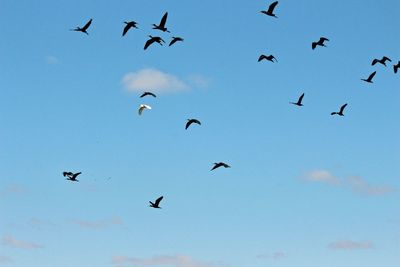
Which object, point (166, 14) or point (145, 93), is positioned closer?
point (166, 14)

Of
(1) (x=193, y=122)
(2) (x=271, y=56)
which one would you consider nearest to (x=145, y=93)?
(1) (x=193, y=122)

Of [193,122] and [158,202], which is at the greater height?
[193,122]

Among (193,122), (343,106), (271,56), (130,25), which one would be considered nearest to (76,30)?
(130,25)

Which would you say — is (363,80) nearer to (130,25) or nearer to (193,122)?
(193,122)

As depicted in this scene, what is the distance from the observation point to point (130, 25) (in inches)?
2872

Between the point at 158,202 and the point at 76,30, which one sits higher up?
the point at 76,30

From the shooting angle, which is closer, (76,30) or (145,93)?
(76,30)

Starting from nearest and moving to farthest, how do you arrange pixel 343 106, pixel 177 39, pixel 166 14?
pixel 166 14
pixel 177 39
pixel 343 106

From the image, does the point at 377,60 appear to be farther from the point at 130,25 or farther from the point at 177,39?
the point at 130,25

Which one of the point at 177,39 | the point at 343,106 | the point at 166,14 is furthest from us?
the point at 343,106

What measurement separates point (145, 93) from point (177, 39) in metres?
7.27

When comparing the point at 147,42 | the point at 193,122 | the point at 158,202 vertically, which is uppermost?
the point at 147,42

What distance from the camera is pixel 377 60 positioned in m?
80.3

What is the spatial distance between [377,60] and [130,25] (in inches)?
1022
